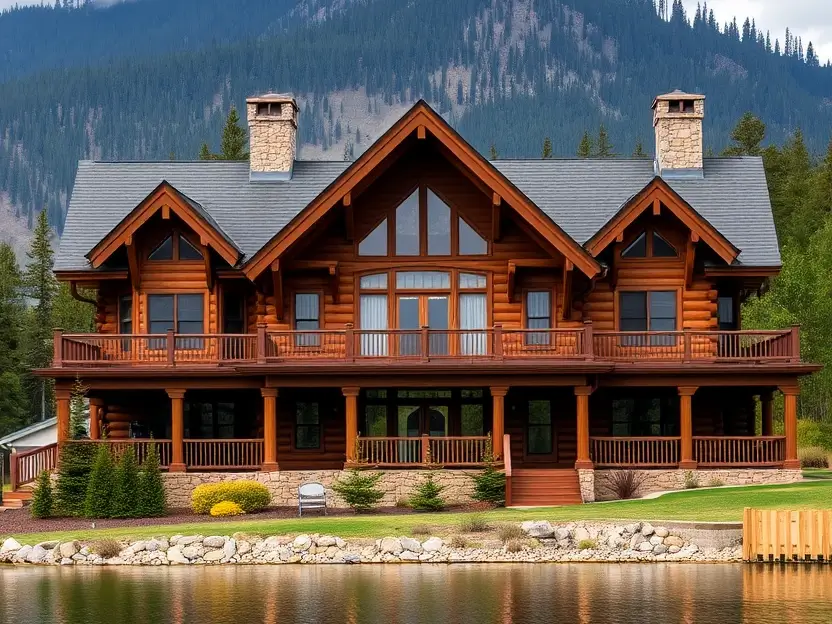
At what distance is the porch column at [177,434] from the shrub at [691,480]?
14.0 metres

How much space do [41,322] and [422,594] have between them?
68.4m


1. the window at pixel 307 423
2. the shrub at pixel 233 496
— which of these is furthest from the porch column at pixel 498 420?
the shrub at pixel 233 496

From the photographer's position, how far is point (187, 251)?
43094mm

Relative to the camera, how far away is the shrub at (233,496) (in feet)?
124

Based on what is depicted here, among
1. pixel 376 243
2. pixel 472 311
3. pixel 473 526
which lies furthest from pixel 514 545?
pixel 376 243

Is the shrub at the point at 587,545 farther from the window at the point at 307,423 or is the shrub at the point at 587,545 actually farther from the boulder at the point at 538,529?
the window at the point at 307,423

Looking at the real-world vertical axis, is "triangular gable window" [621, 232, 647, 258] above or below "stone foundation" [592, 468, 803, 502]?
above

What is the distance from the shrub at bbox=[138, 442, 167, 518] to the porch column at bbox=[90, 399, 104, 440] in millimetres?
5490

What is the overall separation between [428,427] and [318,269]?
18.6ft

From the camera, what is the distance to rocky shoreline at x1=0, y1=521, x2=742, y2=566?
100.0 ft

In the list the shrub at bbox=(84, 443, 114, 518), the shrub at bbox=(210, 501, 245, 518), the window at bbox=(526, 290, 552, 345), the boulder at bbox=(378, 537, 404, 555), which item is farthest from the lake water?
the window at bbox=(526, 290, 552, 345)

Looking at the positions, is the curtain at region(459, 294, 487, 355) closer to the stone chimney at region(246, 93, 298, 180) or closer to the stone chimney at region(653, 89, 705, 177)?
the stone chimney at region(246, 93, 298, 180)

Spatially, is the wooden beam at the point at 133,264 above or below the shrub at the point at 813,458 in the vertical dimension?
above

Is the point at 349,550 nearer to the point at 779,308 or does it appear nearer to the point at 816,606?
the point at 816,606
